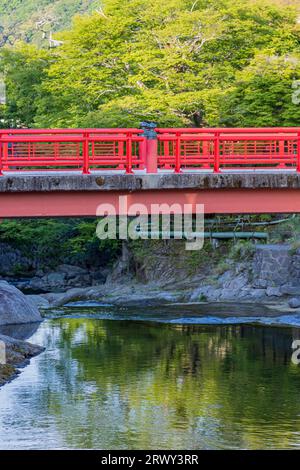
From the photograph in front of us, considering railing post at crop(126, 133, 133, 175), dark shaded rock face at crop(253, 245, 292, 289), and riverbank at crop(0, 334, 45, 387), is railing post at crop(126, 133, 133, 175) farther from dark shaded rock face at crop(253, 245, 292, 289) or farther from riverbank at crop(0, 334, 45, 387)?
dark shaded rock face at crop(253, 245, 292, 289)

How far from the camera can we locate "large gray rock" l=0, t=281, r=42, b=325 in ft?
140

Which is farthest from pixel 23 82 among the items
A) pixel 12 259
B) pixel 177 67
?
pixel 177 67

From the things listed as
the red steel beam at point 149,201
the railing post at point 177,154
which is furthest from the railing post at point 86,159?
the railing post at point 177,154

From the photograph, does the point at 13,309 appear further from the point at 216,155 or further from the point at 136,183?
the point at 216,155

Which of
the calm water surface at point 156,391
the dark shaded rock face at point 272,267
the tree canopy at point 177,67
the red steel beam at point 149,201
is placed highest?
the tree canopy at point 177,67

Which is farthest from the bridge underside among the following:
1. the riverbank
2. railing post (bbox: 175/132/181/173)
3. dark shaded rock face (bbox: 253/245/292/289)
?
dark shaded rock face (bbox: 253/245/292/289)

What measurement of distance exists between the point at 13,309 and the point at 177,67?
2159cm

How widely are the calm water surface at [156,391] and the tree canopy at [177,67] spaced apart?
17932 millimetres

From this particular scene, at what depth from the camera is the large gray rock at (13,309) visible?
42.7 meters

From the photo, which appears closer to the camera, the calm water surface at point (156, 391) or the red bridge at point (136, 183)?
the calm water surface at point (156, 391)

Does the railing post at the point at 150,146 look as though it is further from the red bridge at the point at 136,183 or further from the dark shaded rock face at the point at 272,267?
the dark shaded rock face at the point at 272,267

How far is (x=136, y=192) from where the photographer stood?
90.5 ft

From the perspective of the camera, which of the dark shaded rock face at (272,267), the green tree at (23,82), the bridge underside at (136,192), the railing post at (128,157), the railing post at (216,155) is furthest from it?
the green tree at (23,82)

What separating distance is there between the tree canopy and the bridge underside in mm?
25806
